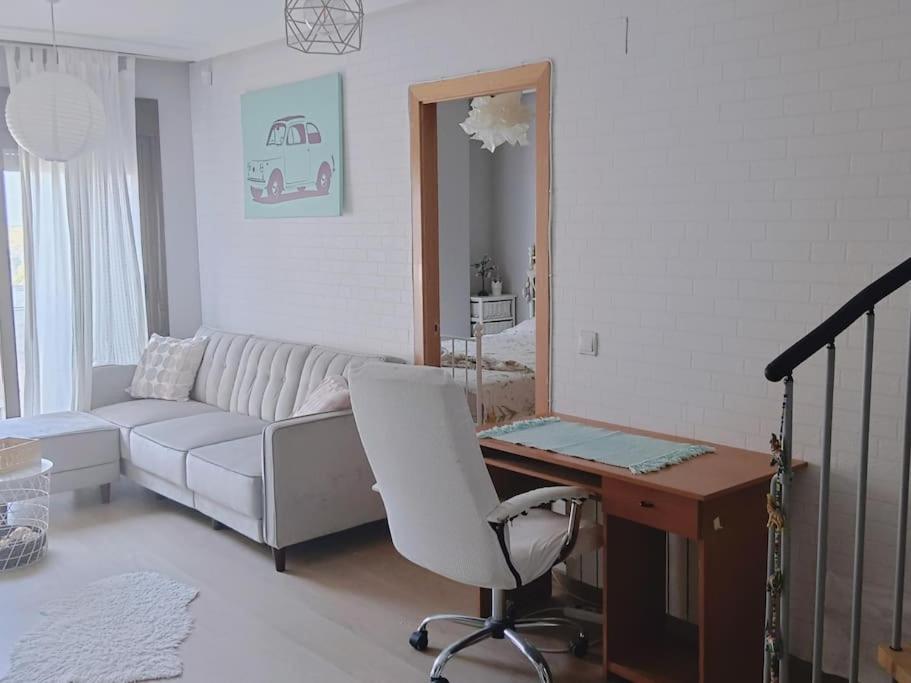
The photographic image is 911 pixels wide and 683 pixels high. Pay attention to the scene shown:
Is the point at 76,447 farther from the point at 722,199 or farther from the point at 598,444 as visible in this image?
the point at 722,199

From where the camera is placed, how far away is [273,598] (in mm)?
3707

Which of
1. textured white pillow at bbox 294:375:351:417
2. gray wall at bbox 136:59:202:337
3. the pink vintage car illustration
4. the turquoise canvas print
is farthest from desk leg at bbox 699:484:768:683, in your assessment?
gray wall at bbox 136:59:202:337

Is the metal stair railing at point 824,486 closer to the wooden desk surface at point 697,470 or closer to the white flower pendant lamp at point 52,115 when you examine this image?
the wooden desk surface at point 697,470

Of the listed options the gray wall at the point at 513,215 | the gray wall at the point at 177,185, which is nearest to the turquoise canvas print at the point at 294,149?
the gray wall at the point at 177,185

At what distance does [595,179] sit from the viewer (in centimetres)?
365

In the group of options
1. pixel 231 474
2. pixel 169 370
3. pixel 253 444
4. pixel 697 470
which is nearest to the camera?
pixel 697 470

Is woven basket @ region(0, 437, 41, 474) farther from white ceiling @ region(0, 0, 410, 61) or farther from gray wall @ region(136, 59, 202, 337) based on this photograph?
white ceiling @ region(0, 0, 410, 61)

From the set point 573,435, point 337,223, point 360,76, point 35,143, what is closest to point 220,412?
point 337,223

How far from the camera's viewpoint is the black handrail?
6.79 ft

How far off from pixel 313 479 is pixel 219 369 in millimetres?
1720

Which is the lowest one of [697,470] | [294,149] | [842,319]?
[697,470]

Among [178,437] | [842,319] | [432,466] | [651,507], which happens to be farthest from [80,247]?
[842,319]

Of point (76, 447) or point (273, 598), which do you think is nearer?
point (273, 598)

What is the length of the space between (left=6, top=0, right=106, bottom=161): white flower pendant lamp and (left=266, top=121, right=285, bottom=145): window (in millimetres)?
1016
